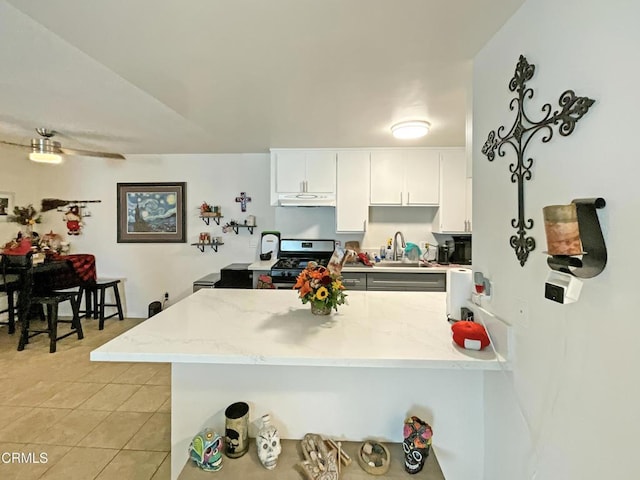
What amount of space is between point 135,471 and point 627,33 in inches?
108

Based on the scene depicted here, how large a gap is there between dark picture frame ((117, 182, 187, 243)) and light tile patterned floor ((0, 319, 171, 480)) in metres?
1.56

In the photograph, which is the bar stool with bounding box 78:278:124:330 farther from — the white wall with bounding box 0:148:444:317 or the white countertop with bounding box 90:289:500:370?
the white countertop with bounding box 90:289:500:370

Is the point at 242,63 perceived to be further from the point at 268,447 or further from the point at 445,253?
the point at 445,253

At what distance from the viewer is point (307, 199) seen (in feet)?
11.6

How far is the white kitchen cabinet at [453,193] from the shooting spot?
3.50 metres

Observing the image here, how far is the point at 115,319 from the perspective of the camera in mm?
4184

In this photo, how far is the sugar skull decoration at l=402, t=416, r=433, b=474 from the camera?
3.99 ft

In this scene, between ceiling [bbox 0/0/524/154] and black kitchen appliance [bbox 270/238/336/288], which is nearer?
ceiling [bbox 0/0/524/154]

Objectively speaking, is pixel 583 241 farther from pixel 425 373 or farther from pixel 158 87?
pixel 158 87

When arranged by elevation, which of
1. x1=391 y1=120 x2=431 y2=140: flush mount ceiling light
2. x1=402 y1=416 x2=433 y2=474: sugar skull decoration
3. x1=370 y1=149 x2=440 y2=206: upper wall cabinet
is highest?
x1=391 y1=120 x2=431 y2=140: flush mount ceiling light

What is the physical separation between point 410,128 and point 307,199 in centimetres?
140

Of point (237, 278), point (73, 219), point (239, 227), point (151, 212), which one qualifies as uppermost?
point (151, 212)

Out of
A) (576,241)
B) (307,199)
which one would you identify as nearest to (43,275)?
(307,199)

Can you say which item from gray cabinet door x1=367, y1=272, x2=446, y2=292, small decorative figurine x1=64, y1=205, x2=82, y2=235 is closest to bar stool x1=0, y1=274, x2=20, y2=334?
small decorative figurine x1=64, y1=205, x2=82, y2=235
